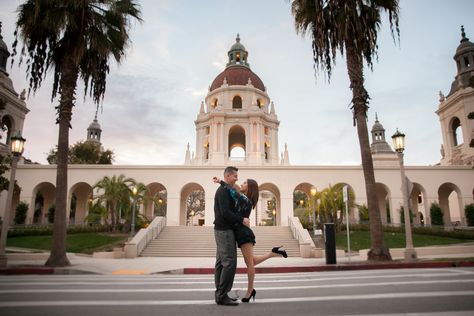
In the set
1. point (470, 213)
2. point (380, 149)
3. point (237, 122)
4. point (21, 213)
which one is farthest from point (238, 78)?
point (470, 213)

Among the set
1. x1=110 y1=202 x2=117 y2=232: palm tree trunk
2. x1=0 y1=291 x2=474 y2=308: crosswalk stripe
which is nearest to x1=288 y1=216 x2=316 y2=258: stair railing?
x1=0 y1=291 x2=474 y2=308: crosswalk stripe

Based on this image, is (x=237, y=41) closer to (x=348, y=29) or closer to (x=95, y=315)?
(x=348, y=29)

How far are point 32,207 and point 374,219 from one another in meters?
31.5

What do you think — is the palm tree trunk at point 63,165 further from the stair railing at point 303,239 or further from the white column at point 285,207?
the white column at point 285,207

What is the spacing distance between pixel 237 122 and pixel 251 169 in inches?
644

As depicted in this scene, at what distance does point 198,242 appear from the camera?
73.7ft

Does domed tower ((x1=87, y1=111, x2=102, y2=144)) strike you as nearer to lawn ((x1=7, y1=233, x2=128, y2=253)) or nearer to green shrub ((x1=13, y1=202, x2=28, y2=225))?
green shrub ((x1=13, y1=202, x2=28, y2=225))

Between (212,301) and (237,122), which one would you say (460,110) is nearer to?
(237,122)

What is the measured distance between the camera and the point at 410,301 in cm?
440

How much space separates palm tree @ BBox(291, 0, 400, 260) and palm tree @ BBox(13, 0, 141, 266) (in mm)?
7968

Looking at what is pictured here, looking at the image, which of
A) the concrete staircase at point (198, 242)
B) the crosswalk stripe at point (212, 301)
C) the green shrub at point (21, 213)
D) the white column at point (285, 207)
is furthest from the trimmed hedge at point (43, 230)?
the crosswalk stripe at point (212, 301)

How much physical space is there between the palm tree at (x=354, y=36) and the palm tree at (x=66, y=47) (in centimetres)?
797

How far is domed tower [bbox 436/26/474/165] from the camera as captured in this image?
1578 inches

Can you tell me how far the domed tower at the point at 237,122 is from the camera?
150ft
